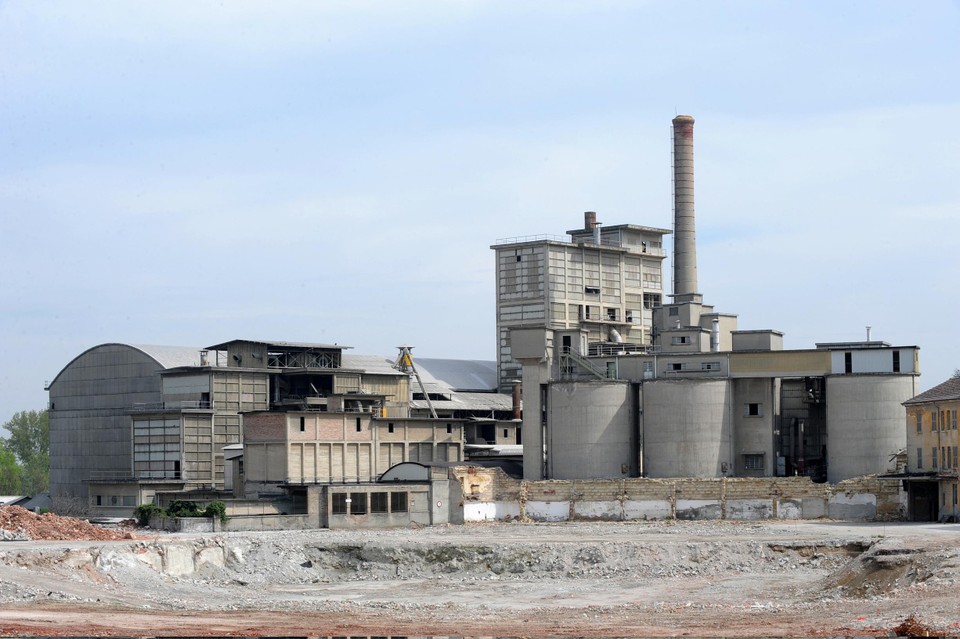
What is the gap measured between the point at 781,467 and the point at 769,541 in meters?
25.1

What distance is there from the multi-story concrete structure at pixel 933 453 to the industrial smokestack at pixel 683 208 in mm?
31141

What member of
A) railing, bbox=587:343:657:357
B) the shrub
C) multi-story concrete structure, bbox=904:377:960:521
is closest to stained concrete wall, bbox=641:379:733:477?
railing, bbox=587:343:657:357

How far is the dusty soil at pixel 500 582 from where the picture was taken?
40844 millimetres

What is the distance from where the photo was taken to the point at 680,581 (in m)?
56.3

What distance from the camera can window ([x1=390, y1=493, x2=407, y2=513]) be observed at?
7850cm

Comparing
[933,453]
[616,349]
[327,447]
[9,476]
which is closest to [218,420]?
[327,447]

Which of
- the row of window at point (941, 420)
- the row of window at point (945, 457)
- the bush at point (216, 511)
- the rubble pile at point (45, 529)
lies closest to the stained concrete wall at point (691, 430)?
the row of window at point (941, 420)

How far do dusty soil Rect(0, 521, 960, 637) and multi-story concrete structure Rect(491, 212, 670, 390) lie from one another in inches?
1449

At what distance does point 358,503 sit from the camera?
77.2 metres

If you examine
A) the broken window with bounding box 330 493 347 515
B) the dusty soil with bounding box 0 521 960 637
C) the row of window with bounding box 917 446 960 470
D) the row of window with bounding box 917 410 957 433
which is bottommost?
the dusty soil with bounding box 0 521 960 637

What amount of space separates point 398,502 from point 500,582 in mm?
21384

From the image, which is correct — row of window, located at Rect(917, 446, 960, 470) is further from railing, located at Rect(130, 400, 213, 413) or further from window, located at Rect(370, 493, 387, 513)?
railing, located at Rect(130, 400, 213, 413)

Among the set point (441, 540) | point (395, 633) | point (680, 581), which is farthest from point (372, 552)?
point (395, 633)

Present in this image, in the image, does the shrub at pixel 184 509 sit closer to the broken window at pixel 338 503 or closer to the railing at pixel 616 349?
the broken window at pixel 338 503
